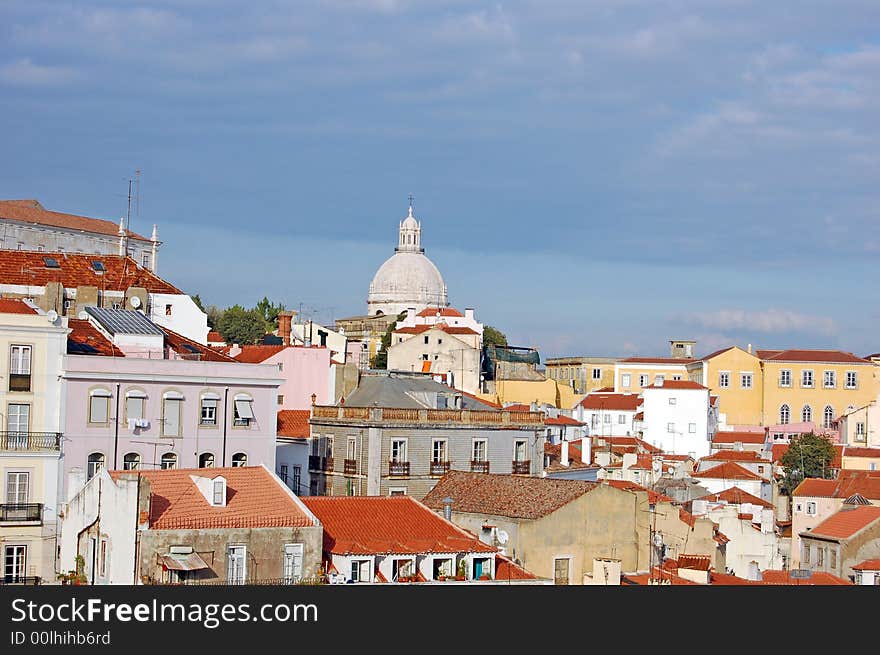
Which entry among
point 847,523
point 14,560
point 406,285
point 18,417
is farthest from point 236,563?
point 406,285

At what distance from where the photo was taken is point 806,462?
3588 inches

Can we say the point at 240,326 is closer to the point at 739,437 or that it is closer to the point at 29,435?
the point at 739,437

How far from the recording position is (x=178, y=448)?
154 feet

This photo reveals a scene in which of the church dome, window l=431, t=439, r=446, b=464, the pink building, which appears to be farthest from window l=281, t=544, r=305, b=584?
the church dome

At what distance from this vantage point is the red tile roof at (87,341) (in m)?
47.5

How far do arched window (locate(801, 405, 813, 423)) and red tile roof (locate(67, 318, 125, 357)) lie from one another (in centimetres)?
8214

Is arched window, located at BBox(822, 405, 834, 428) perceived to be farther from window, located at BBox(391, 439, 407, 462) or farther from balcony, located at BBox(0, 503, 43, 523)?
balcony, located at BBox(0, 503, 43, 523)

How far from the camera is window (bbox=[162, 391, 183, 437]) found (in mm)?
46938

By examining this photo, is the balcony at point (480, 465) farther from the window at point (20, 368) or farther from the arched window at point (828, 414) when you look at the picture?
the arched window at point (828, 414)

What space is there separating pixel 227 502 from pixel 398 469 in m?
16.0

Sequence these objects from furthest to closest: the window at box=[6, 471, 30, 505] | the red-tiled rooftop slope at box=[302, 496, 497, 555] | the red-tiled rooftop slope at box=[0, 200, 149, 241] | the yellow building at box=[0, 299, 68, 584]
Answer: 1. the red-tiled rooftop slope at box=[0, 200, 149, 241]
2. the window at box=[6, 471, 30, 505]
3. the yellow building at box=[0, 299, 68, 584]
4. the red-tiled rooftop slope at box=[302, 496, 497, 555]

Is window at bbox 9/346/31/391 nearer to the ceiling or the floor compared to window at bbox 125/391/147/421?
nearer to the ceiling

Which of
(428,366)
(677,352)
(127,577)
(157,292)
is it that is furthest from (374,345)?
(127,577)

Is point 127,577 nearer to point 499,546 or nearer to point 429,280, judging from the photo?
point 499,546
